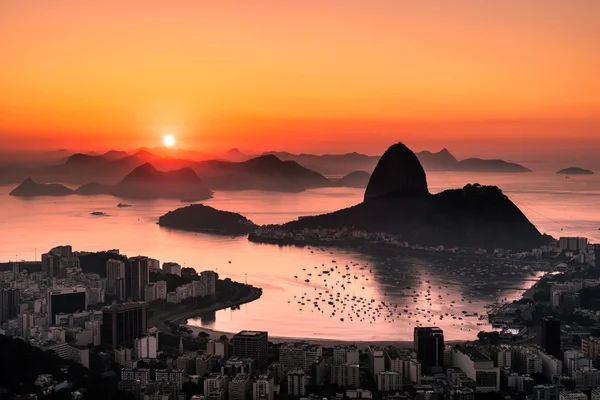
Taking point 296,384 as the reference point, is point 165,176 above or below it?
above

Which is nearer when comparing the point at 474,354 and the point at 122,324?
the point at 474,354

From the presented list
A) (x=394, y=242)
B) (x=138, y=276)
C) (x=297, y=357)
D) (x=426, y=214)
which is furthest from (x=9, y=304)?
(x=426, y=214)

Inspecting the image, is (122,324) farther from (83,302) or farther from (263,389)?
(263,389)

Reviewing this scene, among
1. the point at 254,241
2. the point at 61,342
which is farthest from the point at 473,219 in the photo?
the point at 61,342

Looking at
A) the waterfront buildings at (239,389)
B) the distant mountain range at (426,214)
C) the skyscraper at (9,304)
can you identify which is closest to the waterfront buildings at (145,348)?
the waterfront buildings at (239,389)

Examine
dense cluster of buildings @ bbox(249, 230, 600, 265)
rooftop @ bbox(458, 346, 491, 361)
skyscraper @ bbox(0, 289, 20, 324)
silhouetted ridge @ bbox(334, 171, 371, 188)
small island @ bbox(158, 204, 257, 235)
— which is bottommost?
rooftop @ bbox(458, 346, 491, 361)

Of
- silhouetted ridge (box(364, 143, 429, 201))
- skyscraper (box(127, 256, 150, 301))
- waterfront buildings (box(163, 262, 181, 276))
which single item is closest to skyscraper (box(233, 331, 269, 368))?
skyscraper (box(127, 256, 150, 301))

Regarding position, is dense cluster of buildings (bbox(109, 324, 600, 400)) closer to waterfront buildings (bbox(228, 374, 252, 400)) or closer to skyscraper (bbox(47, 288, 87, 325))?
waterfront buildings (bbox(228, 374, 252, 400))

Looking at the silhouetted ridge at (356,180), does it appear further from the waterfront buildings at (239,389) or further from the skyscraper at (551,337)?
the waterfront buildings at (239,389)
